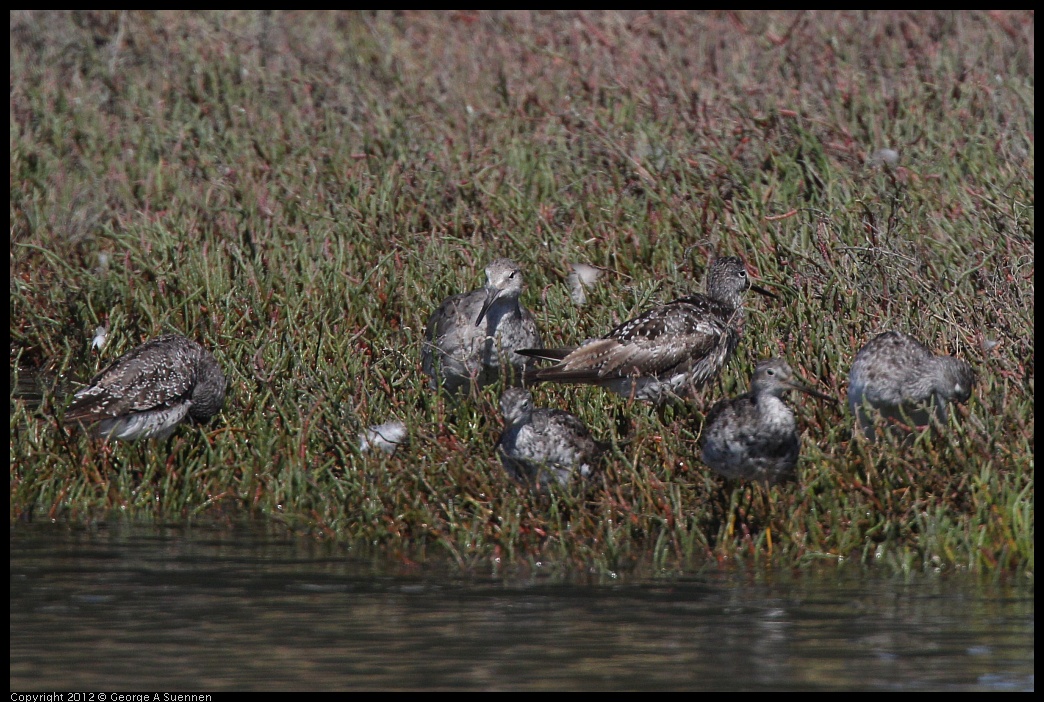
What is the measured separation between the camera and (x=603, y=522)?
7762 millimetres

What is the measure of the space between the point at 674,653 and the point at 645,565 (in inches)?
51.4

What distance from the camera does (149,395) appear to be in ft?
29.8

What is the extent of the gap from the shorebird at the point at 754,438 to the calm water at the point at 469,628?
568 mm

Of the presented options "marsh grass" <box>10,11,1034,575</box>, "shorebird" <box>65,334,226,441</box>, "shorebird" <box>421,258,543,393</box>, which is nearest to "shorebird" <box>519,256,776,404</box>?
"marsh grass" <box>10,11,1034,575</box>

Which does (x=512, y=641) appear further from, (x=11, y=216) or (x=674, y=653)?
(x=11, y=216)

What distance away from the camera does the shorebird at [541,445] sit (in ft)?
26.5

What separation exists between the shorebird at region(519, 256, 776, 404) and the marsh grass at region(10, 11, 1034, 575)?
7.6 inches

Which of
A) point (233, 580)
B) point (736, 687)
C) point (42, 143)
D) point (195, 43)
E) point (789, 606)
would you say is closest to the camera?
point (736, 687)

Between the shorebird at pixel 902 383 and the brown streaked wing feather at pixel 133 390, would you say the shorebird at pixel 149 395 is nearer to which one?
the brown streaked wing feather at pixel 133 390

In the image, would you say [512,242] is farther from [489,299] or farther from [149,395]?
[149,395]

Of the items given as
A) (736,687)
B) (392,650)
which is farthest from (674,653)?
(392,650)

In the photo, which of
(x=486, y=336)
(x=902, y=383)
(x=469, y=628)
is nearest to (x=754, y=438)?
(x=902, y=383)

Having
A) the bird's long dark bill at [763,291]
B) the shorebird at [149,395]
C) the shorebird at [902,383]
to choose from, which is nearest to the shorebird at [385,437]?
the shorebird at [149,395]

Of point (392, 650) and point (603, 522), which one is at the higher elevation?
point (603, 522)
